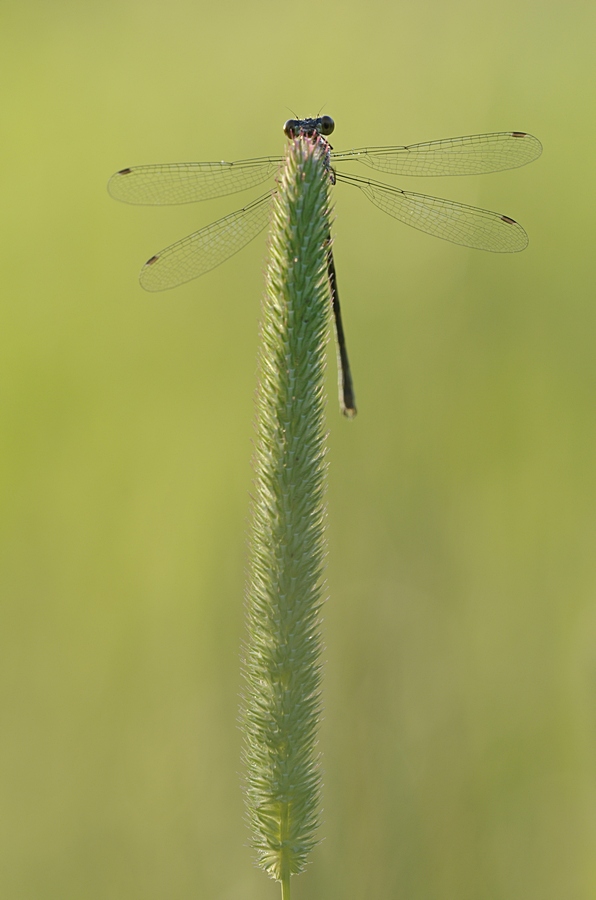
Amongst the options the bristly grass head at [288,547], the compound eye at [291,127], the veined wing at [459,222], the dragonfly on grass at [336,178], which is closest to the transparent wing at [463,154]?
the dragonfly on grass at [336,178]

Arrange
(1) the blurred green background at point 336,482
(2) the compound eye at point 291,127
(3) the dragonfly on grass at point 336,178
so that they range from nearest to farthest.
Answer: (1) the blurred green background at point 336,482
(2) the compound eye at point 291,127
(3) the dragonfly on grass at point 336,178

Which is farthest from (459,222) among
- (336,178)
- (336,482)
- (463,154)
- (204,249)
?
(336,482)

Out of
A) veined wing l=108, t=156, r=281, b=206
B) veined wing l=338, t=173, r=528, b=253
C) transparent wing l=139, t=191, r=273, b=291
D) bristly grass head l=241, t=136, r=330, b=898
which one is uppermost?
veined wing l=108, t=156, r=281, b=206

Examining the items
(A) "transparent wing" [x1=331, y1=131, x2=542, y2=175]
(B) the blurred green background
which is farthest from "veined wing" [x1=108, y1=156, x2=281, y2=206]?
(B) the blurred green background

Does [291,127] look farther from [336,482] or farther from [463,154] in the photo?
[336,482]

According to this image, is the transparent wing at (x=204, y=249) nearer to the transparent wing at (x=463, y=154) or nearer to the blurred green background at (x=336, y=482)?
the transparent wing at (x=463, y=154)

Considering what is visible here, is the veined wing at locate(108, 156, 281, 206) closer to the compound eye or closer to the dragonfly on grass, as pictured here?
the dragonfly on grass
